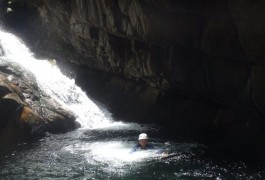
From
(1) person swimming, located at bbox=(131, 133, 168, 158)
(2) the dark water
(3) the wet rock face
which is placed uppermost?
(3) the wet rock face

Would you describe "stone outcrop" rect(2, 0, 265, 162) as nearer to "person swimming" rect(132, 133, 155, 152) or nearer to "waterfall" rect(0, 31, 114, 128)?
"waterfall" rect(0, 31, 114, 128)

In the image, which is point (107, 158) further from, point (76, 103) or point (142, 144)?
point (76, 103)

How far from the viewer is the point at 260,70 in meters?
20.4

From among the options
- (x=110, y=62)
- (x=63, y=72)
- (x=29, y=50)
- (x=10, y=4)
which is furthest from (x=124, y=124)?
(x=10, y=4)

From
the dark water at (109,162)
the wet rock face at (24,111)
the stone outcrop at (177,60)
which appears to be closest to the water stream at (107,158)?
the dark water at (109,162)

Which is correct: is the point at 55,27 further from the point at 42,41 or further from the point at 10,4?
the point at 10,4

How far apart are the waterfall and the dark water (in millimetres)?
4808

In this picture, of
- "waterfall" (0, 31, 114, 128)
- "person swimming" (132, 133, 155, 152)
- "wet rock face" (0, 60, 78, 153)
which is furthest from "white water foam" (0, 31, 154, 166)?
"wet rock face" (0, 60, 78, 153)

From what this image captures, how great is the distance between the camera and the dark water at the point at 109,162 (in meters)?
16.1

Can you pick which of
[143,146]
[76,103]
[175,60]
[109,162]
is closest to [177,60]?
[175,60]

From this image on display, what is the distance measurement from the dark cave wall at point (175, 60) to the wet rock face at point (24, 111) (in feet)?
17.3

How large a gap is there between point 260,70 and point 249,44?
1735 mm

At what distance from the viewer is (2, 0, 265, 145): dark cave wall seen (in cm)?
2084

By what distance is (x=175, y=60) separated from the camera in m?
25.1
